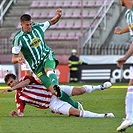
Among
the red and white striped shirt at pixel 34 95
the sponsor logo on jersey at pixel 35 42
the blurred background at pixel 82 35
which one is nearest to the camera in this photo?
the red and white striped shirt at pixel 34 95

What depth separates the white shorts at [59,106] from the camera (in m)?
11.6

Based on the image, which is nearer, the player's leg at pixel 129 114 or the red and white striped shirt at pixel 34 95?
the player's leg at pixel 129 114

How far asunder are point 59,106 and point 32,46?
4.74 feet

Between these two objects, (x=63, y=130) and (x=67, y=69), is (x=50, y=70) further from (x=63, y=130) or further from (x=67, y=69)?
(x=67, y=69)

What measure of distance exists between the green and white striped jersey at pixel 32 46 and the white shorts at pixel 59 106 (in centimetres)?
111

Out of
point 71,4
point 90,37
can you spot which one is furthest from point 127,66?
point 71,4

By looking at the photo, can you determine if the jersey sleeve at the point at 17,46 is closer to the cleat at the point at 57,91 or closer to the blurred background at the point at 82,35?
the cleat at the point at 57,91

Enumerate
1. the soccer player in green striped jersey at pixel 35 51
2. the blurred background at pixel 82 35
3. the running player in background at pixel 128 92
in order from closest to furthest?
the running player in background at pixel 128 92 → the soccer player in green striped jersey at pixel 35 51 → the blurred background at pixel 82 35

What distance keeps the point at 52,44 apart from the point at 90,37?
77.7 inches

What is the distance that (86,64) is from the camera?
30172 mm

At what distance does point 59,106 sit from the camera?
1162 cm

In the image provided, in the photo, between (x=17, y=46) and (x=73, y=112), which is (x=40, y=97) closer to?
(x=73, y=112)

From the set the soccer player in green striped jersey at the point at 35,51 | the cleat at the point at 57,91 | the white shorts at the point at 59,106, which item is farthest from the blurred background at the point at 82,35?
the cleat at the point at 57,91

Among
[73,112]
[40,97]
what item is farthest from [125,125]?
[40,97]
